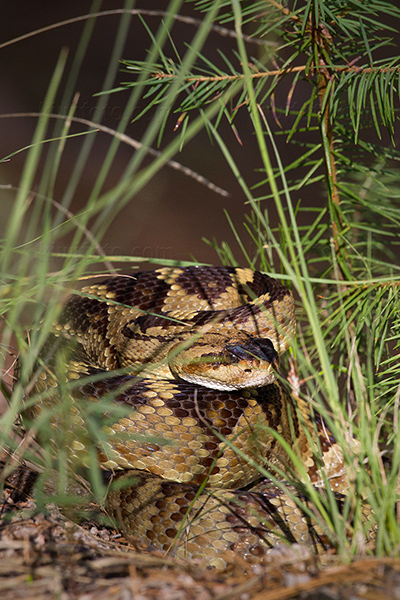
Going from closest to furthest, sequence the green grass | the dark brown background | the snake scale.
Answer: the green grass < the snake scale < the dark brown background

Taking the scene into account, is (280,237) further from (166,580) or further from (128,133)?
(128,133)

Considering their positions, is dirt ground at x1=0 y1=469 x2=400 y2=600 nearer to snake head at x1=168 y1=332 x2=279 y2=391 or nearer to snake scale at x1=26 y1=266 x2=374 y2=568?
snake scale at x1=26 y1=266 x2=374 y2=568

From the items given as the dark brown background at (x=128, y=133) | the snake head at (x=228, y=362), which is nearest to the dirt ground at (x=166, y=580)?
the snake head at (x=228, y=362)

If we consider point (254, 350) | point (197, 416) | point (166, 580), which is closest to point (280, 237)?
point (254, 350)

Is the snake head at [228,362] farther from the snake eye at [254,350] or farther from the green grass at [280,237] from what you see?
the green grass at [280,237]

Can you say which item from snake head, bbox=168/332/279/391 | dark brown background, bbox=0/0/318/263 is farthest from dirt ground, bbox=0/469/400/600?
dark brown background, bbox=0/0/318/263

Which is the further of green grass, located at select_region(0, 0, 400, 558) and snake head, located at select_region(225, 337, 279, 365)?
snake head, located at select_region(225, 337, 279, 365)

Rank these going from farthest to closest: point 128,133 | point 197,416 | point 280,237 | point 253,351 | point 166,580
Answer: point 128,133, point 280,237, point 253,351, point 197,416, point 166,580

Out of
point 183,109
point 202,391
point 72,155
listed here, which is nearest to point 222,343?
point 202,391
